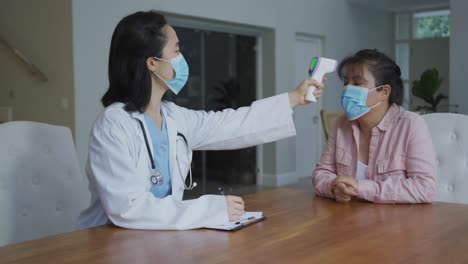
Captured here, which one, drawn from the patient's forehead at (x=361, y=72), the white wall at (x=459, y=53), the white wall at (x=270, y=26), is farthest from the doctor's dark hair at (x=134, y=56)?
the white wall at (x=459, y=53)

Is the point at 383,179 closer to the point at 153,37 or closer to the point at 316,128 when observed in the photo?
the point at 153,37

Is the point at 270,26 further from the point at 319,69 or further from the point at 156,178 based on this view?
the point at 156,178

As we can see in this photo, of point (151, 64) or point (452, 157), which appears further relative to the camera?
point (452, 157)

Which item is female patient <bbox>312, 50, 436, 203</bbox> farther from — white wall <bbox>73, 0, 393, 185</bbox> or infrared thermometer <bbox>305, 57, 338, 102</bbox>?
white wall <bbox>73, 0, 393, 185</bbox>

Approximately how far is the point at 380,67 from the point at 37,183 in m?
1.42

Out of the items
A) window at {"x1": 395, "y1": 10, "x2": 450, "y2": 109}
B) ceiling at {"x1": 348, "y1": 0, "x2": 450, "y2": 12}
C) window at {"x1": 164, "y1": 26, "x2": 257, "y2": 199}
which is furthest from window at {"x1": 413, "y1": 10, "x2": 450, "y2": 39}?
window at {"x1": 164, "y1": 26, "x2": 257, "y2": 199}

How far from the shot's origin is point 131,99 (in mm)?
1715

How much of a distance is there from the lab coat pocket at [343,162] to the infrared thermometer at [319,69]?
427 mm

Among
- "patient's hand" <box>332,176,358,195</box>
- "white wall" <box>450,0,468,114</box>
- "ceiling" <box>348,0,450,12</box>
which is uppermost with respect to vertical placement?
"ceiling" <box>348,0,450,12</box>

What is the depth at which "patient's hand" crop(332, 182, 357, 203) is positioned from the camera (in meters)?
1.88

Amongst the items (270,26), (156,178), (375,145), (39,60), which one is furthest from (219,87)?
(156,178)

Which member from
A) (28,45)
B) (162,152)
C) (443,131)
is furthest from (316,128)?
(162,152)

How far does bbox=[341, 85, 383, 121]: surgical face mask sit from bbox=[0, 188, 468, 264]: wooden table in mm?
547

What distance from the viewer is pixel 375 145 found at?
207 centimetres
